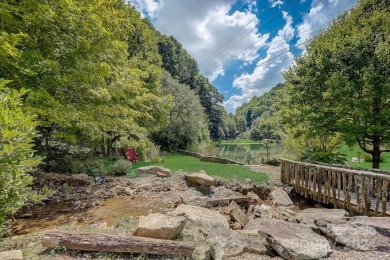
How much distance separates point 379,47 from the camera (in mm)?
8219

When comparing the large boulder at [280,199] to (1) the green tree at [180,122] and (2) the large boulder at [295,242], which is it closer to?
(2) the large boulder at [295,242]

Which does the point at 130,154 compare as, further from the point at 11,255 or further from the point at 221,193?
the point at 11,255

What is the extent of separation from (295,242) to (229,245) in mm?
888

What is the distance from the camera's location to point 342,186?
24.3 ft

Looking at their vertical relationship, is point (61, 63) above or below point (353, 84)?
below

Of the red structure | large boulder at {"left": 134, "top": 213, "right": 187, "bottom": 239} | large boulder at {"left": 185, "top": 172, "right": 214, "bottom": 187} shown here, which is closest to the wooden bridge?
large boulder at {"left": 185, "top": 172, "right": 214, "bottom": 187}

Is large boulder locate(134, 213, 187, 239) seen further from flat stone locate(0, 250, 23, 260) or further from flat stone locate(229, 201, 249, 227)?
flat stone locate(229, 201, 249, 227)

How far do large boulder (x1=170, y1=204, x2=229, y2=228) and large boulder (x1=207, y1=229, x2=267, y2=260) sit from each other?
3.12ft

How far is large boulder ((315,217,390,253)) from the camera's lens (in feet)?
10.3

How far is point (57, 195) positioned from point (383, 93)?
36.2ft

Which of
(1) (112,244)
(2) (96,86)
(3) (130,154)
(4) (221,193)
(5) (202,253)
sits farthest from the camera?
(3) (130,154)

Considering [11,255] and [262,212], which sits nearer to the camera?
[11,255]

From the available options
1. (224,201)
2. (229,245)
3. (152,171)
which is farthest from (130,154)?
(229,245)

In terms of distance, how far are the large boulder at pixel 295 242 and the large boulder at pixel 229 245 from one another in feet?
0.72
